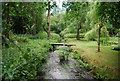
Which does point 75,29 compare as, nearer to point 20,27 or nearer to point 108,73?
point 20,27

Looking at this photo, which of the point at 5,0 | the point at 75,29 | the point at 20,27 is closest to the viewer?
the point at 5,0

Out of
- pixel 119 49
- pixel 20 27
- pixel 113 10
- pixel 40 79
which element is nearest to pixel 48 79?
pixel 40 79

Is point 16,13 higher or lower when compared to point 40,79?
higher

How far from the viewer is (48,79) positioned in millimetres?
3332

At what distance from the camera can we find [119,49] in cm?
730

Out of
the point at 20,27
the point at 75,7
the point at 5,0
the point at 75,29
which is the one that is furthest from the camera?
the point at 75,29

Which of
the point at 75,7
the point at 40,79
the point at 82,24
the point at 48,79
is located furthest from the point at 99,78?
the point at 82,24

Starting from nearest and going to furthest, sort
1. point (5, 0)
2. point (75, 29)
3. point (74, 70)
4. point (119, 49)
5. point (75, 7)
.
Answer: point (5, 0), point (75, 7), point (74, 70), point (119, 49), point (75, 29)

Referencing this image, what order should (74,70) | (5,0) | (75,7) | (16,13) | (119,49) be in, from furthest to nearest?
(119,49) < (74,70) < (75,7) < (16,13) < (5,0)

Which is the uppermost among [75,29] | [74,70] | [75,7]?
[75,7]

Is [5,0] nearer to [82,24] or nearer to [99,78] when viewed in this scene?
[99,78]

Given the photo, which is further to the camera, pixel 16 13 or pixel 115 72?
pixel 115 72

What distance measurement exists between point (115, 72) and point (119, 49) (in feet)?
14.1

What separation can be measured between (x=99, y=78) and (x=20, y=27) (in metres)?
11.7
